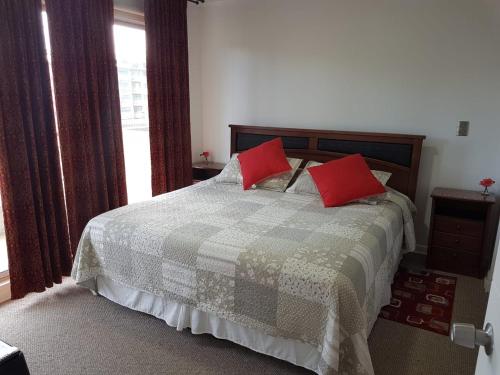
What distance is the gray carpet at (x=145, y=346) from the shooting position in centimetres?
202

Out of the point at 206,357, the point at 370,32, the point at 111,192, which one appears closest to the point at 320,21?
the point at 370,32

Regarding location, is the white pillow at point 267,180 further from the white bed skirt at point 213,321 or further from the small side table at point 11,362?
the small side table at point 11,362

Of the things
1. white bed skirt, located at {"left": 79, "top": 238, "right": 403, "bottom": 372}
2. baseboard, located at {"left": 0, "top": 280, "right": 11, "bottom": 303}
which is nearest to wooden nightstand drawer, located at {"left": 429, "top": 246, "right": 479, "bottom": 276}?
white bed skirt, located at {"left": 79, "top": 238, "right": 403, "bottom": 372}

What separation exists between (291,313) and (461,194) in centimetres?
211

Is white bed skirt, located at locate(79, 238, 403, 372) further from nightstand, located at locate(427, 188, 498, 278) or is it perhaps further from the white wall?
the white wall

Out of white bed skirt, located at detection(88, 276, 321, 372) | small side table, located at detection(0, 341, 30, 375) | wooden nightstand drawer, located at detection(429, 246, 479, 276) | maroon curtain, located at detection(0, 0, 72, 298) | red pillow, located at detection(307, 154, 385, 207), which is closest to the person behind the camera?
small side table, located at detection(0, 341, 30, 375)

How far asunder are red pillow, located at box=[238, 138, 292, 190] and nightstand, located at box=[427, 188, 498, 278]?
1383 mm

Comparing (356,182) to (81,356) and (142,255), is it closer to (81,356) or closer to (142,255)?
(142,255)

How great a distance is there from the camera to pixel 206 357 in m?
2.11

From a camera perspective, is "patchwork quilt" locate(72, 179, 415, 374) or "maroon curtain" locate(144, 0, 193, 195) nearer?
"patchwork quilt" locate(72, 179, 415, 374)

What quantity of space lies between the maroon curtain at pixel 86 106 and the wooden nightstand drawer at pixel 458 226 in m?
2.87

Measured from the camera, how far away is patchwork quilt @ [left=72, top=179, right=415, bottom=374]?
176 centimetres

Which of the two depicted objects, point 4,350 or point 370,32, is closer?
point 4,350

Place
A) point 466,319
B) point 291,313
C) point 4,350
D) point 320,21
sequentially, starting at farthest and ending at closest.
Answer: point 320,21 < point 466,319 < point 291,313 < point 4,350
